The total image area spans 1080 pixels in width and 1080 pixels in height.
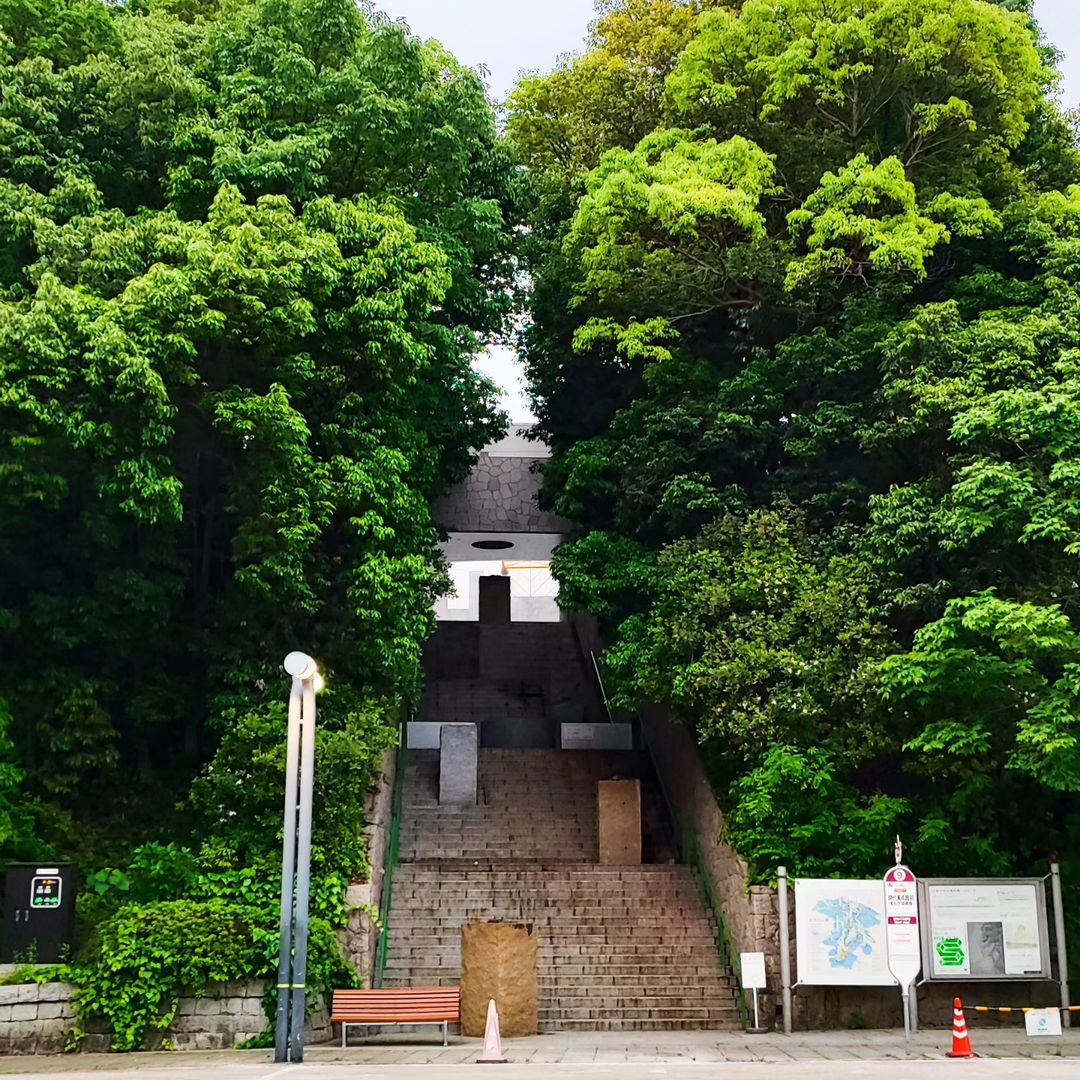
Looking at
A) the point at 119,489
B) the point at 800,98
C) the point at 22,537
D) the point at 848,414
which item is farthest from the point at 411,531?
the point at 800,98

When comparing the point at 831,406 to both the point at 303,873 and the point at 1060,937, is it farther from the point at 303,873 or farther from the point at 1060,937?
the point at 303,873

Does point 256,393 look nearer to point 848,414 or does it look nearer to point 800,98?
point 848,414

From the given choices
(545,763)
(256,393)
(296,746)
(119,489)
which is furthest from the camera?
(545,763)

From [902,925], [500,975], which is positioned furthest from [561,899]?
[902,925]

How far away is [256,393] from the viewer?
16.8 metres

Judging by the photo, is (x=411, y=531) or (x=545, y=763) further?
(x=545, y=763)

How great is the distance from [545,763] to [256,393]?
8.65m

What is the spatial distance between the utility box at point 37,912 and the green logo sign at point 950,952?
959 cm

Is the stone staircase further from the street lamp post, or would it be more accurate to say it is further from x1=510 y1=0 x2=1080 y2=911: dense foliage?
the street lamp post

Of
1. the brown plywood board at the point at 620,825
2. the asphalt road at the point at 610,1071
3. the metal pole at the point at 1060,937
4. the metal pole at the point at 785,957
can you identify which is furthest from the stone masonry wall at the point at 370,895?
the metal pole at the point at 1060,937

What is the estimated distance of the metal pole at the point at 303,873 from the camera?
1113cm

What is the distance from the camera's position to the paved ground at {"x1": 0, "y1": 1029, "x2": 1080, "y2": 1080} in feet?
31.5

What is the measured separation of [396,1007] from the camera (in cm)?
1281

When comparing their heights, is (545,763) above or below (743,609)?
below
